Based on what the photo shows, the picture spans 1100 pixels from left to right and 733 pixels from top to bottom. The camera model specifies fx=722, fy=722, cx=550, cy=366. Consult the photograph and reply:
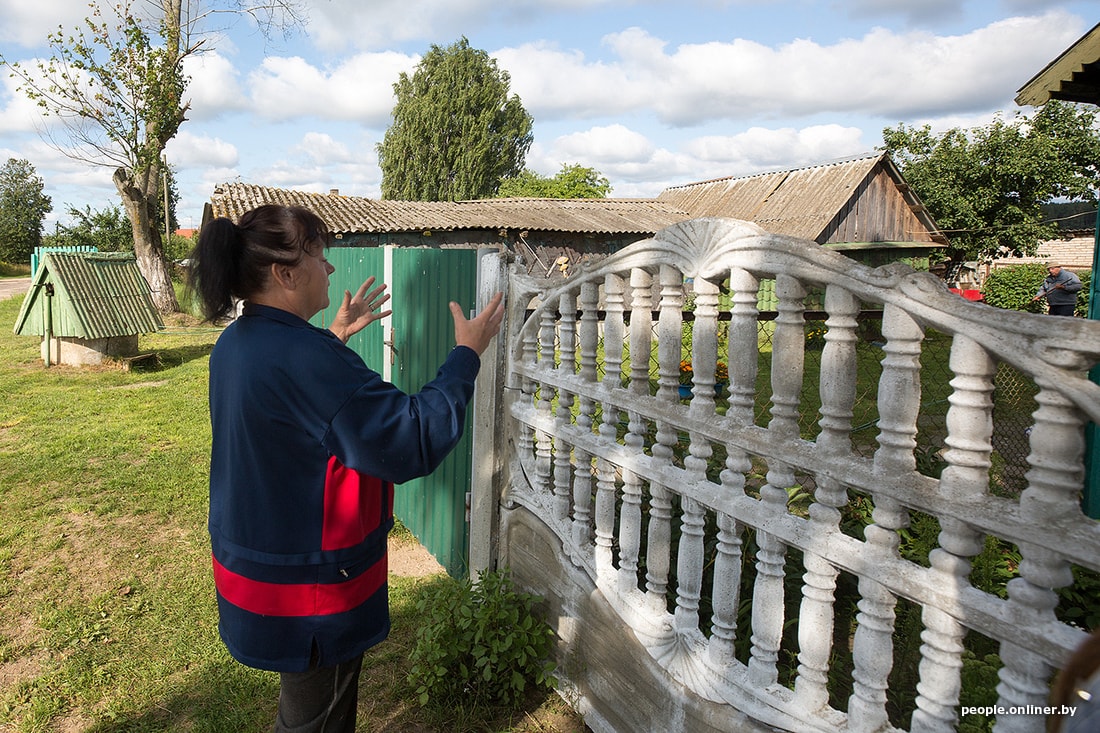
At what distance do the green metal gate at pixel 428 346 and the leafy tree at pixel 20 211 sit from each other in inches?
2450

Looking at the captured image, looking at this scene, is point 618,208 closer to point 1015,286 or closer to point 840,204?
point 840,204

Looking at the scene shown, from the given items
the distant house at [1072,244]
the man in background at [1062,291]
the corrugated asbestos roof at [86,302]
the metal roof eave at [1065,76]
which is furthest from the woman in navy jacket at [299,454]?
the distant house at [1072,244]

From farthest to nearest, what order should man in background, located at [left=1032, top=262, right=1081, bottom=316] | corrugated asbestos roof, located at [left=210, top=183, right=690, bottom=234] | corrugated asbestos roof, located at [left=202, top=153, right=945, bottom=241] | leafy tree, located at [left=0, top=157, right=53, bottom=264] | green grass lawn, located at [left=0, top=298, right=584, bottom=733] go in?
leafy tree, located at [left=0, top=157, right=53, bottom=264] → corrugated asbestos roof, located at [left=202, top=153, right=945, bottom=241] → corrugated asbestos roof, located at [left=210, top=183, right=690, bottom=234] → man in background, located at [left=1032, top=262, right=1081, bottom=316] → green grass lawn, located at [left=0, top=298, right=584, bottom=733]

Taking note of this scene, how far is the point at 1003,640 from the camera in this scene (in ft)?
4.80

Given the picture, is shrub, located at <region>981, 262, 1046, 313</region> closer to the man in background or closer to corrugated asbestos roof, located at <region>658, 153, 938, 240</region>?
corrugated asbestos roof, located at <region>658, 153, 938, 240</region>

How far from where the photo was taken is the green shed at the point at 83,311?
432 inches

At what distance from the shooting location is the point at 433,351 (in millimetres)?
4348

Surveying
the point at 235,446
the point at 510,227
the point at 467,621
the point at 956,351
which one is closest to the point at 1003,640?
the point at 956,351

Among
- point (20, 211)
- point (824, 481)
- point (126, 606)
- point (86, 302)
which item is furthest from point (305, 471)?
point (20, 211)

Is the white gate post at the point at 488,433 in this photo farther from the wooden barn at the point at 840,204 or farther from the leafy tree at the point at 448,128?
the leafy tree at the point at 448,128

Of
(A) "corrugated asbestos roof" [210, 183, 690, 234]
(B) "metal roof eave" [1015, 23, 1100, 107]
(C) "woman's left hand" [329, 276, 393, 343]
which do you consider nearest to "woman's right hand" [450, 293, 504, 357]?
(C) "woman's left hand" [329, 276, 393, 343]

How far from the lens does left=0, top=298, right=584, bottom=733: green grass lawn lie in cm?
322

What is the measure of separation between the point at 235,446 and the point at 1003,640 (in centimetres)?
189

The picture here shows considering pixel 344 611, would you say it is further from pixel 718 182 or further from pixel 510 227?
pixel 718 182
